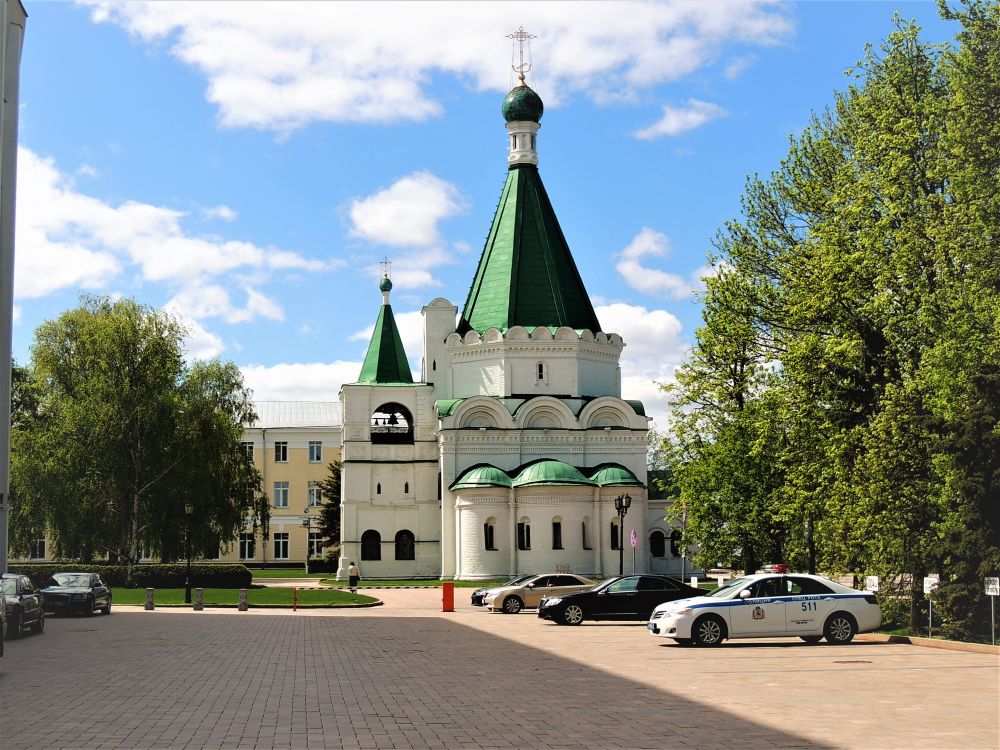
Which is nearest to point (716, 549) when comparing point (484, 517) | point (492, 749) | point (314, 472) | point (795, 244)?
point (795, 244)

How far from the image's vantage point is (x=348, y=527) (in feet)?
210

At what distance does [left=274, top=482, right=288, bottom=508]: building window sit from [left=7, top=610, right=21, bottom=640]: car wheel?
2612 inches

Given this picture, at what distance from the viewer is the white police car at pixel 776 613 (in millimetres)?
21453

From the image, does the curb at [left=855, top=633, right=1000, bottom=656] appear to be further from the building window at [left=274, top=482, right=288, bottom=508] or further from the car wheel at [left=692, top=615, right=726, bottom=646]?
the building window at [left=274, top=482, right=288, bottom=508]

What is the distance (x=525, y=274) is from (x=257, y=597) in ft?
92.0

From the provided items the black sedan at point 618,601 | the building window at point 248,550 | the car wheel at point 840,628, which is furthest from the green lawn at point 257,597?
the building window at point 248,550

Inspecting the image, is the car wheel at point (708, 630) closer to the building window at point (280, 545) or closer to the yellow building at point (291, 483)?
the yellow building at point (291, 483)

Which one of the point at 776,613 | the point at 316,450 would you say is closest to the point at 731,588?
the point at 776,613

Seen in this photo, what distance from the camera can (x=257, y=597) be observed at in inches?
1658

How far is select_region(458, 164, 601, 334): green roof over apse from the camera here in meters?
63.8

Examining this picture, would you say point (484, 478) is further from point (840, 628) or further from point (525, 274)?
point (840, 628)

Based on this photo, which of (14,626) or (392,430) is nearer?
(14,626)

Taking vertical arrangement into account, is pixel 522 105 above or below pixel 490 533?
above

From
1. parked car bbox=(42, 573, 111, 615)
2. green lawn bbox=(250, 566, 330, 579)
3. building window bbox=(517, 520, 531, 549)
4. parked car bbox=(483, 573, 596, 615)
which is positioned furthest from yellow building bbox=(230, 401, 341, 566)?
parked car bbox=(42, 573, 111, 615)
